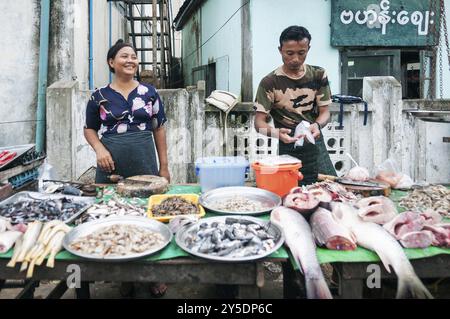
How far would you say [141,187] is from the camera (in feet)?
10.6

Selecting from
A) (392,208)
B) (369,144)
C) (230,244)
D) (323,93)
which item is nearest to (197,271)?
(230,244)

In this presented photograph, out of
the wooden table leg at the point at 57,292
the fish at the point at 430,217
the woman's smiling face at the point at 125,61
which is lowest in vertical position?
the wooden table leg at the point at 57,292

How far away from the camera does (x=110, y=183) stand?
151 inches

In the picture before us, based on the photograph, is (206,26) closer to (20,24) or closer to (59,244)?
(20,24)

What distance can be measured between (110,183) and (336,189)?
7.35 ft

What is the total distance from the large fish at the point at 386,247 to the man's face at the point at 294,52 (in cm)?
188

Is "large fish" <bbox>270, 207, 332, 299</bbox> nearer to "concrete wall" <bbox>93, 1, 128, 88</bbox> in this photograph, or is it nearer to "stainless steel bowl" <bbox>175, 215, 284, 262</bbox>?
"stainless steel bowl" <bbox>175, 215, 284, 262</bbox>

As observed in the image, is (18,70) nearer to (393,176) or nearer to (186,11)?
(393,176)

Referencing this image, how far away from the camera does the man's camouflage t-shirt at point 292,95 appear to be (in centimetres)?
407

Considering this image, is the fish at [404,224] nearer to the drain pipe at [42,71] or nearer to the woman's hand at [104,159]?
the woman's hand at [104,159]

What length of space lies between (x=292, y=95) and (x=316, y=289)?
101 inches

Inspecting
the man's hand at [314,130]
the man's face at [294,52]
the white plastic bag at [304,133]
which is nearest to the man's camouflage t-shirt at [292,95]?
the man's face at [294,52]

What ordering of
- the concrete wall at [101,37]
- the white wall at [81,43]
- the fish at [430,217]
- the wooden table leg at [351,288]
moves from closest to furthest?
the wooden table leg at [351,288]
the fish at [430,217]
the white wall at [81,43]
the concrete wall at [101,37]

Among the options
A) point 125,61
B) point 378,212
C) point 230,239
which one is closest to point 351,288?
point 378,212
